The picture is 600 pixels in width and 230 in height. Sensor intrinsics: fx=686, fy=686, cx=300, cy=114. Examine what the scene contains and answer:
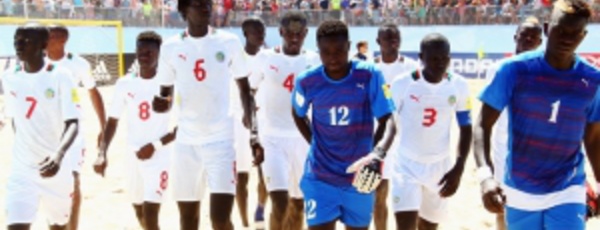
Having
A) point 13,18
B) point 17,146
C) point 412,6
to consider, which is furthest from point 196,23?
point 412,6

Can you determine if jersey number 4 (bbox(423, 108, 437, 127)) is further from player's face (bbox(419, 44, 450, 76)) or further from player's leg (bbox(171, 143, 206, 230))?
player's leg (bbox(171, 143, 206, 230))

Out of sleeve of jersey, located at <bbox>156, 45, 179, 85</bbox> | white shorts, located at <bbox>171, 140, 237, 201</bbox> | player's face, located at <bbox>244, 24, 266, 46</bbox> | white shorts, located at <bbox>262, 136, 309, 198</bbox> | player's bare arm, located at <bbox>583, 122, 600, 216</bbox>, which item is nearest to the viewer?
player's bare arm, located at <bbox>583, 122, 600, 216</bbox>

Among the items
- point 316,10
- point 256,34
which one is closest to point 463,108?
point 256,34

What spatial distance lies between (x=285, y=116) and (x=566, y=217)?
140 inches

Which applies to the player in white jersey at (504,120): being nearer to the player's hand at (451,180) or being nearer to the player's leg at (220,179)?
the player's hand at (451,180)

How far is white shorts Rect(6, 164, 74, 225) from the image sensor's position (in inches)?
214

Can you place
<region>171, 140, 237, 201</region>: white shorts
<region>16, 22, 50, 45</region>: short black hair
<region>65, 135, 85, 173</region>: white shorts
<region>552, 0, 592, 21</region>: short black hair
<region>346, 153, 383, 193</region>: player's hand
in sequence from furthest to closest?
<region>65, 135, 85, 173</region>: white shorts, <region>171, 140, 237, 201</region>: white shorts, <region>16, 22, 50, 45</region>: short black hair, <region>346, 153, 383, 193</region>: player's hand, <region>552, 0, 592, 21</region>: short black hair

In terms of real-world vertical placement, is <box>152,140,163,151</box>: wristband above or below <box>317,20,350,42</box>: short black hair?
below

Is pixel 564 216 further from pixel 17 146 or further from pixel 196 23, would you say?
pixel 17 146

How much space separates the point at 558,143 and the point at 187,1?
3237mm

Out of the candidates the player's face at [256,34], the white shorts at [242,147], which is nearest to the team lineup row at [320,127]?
the white shorts at [242,147]

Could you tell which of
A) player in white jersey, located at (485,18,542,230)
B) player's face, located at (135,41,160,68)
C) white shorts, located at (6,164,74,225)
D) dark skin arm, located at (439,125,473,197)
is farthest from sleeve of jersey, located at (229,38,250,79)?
player in white jersey, located at (485,18,542,230)

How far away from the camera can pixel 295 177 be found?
7.17m

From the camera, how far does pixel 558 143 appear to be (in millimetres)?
4090
